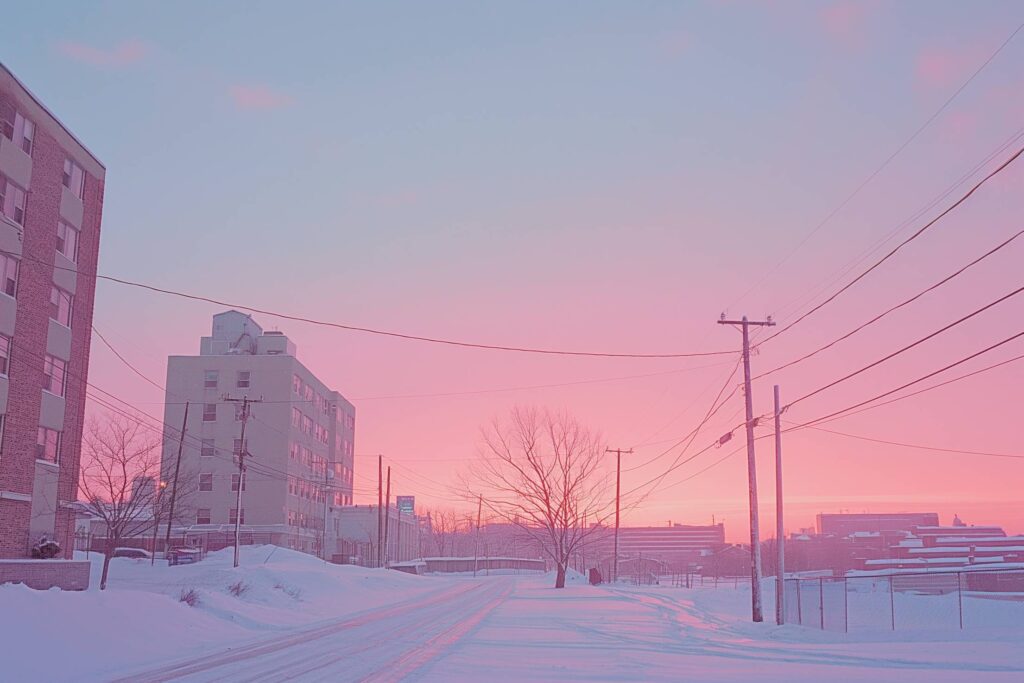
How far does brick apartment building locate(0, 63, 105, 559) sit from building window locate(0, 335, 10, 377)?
1.6 inches

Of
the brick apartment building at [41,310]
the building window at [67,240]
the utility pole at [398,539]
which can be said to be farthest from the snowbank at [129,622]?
the utility pole at [398,539]

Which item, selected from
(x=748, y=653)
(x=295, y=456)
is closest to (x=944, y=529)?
(x=295, y=456)

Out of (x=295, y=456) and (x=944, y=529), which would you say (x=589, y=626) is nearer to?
(x=295, y=456)

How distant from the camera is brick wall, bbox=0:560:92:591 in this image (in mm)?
28312

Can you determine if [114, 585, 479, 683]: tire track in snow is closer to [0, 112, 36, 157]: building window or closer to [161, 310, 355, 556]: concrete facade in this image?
[0, 112, 36, 157]: building window

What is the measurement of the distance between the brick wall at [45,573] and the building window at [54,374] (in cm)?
1062

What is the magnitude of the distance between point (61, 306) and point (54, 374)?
122 inches

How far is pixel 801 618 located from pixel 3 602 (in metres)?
25.7

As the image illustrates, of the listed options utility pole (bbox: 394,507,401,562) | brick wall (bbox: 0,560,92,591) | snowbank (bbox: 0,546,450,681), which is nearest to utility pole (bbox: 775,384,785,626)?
snowbank (bbox: 0,546,450,681)

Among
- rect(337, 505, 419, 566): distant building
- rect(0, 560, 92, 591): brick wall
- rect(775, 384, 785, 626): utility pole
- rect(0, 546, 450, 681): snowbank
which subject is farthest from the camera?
rect(337, 505, 419, 566): distant building

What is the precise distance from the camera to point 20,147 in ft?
122

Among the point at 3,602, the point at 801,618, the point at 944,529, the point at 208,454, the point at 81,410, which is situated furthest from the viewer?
the point at 944,529

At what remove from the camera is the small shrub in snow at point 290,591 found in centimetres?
4171

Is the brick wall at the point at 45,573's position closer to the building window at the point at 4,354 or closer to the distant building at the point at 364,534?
the building window at the point at 4,354
